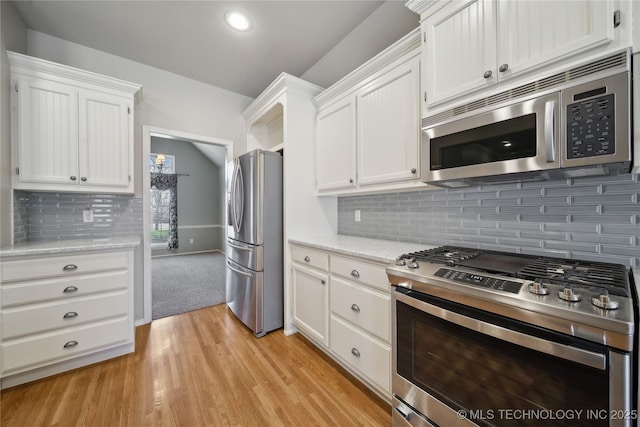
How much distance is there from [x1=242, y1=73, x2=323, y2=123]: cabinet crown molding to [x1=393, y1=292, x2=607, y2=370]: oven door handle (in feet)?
7.35

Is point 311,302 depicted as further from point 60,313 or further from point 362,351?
point 60,313

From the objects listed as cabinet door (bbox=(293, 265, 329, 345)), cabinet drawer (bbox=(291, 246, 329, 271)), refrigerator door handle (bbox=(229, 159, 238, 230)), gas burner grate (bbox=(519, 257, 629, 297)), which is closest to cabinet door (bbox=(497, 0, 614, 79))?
gas burner grate (bbox=(519, 257, 629, 297))

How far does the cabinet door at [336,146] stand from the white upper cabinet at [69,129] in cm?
184

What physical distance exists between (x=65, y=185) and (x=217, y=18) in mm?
1972

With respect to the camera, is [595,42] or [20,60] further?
[20,60]

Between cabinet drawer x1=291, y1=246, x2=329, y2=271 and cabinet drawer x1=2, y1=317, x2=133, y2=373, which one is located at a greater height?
cabinet drawer x1=291, y1=246, x2=329, y2=271

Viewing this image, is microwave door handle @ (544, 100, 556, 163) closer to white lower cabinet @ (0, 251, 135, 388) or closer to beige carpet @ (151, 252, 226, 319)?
white lower cabinet @ (0, 251, 135, 388)

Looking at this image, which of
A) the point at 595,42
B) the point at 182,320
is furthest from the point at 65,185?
the point at 595,42

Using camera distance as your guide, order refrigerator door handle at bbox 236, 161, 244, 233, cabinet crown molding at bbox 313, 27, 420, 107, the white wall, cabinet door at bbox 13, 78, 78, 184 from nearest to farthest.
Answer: cabinet crown molding at bbox 313, 27, 420, 107 < the white wall < cabinet door at bbox 13, 78, 78, 184 < refrigerator door handle at bbox 236, 161, 244, 233

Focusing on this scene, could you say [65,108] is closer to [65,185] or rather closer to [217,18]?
[65,185]

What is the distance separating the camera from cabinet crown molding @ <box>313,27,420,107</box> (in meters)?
1.62

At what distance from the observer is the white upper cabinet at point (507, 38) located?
0.91 meters

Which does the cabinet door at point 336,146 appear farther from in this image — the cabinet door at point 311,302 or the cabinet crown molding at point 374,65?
the cabinet door at point 311,302

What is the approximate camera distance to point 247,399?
1623 mm
